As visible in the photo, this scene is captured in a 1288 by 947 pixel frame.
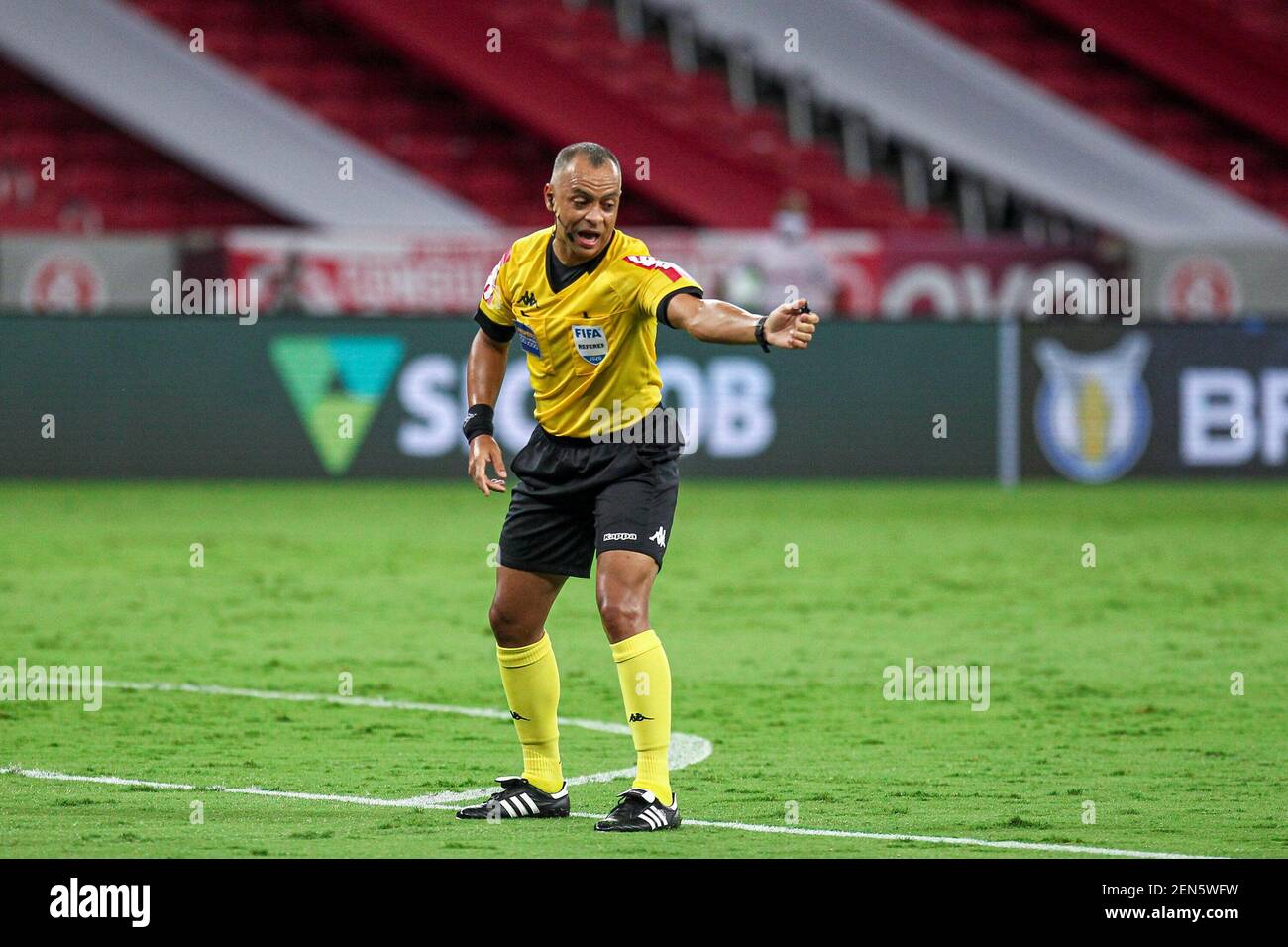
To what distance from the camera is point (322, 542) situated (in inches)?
642

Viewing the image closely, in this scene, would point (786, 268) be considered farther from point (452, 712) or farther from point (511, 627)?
point (511, 627)

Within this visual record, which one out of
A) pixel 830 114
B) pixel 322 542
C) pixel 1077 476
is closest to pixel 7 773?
pixel 322 542

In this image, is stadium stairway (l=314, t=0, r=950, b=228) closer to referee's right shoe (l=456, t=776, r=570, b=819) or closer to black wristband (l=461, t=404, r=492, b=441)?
black wristband (l=461, t=404, r=492, b=441)

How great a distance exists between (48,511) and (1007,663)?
995 cm

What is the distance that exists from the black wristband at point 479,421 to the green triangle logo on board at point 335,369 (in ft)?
41.5

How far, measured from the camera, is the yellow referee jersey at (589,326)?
7.07 meters

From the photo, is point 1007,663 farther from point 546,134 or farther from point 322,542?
point 546,134

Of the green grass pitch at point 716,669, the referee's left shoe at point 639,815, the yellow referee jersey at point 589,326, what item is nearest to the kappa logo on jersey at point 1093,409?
the green grass pitch at point 716,669

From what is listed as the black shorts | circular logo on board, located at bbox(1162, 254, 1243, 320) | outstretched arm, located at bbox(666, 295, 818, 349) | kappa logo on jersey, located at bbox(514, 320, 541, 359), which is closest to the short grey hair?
outstretched arm, located at bbox(666, 295, 818, 349)

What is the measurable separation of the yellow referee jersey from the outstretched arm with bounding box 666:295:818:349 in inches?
5.5

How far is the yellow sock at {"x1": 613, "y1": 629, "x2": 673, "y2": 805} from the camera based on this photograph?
6941 mm

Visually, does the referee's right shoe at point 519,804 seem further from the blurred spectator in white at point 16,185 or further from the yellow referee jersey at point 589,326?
the blurred spectator in white at point 16,185

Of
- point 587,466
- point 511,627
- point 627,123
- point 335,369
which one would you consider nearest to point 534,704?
point 511,627

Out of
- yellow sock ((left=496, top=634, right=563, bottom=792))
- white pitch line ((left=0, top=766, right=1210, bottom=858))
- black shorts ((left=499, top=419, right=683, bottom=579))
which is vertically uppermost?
black shorts ((left=499, top=419, right=683, bottom=579))
